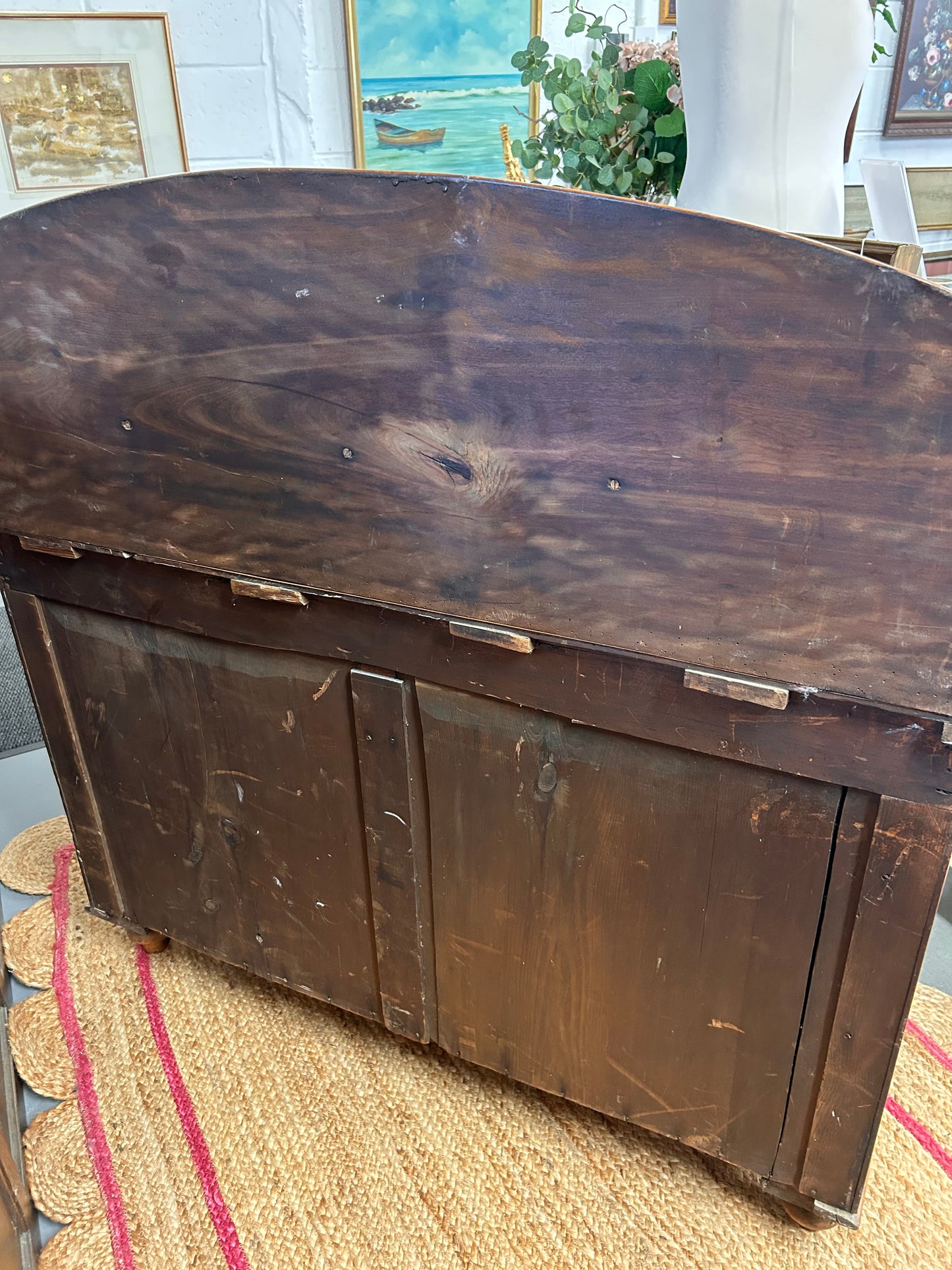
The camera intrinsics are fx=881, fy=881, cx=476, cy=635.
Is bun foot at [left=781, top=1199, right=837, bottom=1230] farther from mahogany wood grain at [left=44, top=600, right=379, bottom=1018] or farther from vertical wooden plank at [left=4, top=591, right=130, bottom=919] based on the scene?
vertical wooden plank at [left=4, top=591, right=130, bottom=919]

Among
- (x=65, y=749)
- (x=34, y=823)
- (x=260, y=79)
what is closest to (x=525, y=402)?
(x=65, y=749)

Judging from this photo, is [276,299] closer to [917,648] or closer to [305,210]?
[305,210]

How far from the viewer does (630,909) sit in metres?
0.91

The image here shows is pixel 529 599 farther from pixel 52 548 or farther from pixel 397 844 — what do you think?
pixel 52 548

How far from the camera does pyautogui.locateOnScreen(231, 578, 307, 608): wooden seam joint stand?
2.97 ft

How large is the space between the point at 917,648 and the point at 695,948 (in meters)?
0.40

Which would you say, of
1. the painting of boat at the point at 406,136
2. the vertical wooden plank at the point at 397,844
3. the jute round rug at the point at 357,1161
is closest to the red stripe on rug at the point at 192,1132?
the jute round rug at the point at 357,1161

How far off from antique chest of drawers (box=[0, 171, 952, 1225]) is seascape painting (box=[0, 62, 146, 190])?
0.90 meters

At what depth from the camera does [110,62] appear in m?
1.55

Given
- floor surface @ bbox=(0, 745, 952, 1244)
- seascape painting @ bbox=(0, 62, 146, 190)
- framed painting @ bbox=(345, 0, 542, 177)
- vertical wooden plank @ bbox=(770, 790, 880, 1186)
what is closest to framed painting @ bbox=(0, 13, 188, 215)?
seascape painting @ bbox=(0, 62, 146, 190)

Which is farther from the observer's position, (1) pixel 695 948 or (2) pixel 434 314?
(1) pixel 695 948

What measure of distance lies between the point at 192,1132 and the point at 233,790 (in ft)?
1.55

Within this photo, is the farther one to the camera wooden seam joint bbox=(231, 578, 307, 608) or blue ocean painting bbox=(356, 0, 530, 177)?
blue ocean painting bbox=(356, 0, 530, 177)

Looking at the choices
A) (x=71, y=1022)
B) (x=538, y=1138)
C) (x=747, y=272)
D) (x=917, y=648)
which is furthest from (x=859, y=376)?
(x=71, y=1022)
